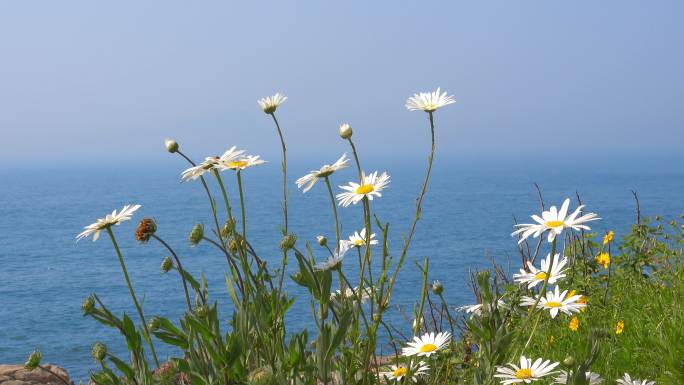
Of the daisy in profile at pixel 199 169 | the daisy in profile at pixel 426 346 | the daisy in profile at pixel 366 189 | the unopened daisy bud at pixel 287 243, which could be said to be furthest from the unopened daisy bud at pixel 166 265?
the daisy in profile at pixel 426 346

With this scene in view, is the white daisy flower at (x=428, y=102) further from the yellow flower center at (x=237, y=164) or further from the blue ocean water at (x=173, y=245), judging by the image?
the blue ocean water at (x=173, y=245)

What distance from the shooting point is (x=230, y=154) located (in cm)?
227

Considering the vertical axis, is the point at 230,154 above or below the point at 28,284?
above

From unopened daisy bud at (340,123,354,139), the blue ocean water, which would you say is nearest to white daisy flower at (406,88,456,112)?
unopened daisy bud at (340,123,354,139)

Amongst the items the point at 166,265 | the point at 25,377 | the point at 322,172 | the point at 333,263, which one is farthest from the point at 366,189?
the point at 25,377

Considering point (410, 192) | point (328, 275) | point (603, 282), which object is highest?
point (328, 275)

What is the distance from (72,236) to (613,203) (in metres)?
27.5

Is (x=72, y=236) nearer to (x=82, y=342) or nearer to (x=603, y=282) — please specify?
(x=82, y=342)

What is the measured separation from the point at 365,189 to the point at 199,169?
0.45 meters

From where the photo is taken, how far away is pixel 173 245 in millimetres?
29266

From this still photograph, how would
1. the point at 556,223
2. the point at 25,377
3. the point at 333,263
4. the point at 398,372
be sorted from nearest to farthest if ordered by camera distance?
the point at 556,223 → the point at 333,263 → the point at 398,372 → the point at 25,377

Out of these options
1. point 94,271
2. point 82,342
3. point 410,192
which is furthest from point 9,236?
point 410,192

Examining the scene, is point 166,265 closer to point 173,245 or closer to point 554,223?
point 554,223

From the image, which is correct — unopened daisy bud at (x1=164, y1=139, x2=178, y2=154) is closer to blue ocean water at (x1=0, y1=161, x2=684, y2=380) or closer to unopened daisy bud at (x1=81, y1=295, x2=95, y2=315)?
unopened daisy bud at (x1=81, y1=295, x2=95, y2=315)
